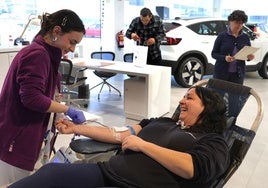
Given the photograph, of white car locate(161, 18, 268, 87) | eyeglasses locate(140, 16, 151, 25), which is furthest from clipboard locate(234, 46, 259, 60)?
white car locate(161, 18, 268, 87)

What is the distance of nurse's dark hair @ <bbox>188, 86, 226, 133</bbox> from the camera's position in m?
1.62

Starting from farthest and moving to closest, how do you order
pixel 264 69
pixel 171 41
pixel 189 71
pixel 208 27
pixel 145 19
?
1. pixel 264 69
2. pixel 208 27
3. pixel 189 71
4. pixel 171 41
5. pixel 145 19

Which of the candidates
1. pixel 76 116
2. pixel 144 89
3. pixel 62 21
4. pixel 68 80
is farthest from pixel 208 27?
pixel 62 21

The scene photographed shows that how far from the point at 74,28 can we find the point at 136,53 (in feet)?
8.31

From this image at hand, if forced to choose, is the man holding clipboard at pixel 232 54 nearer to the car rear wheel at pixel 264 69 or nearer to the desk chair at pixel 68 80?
the desk chair at pixel 68 80

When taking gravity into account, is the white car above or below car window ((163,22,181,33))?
below

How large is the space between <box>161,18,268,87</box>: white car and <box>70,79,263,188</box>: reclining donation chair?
3103mm

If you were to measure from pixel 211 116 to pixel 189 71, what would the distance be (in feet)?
12.3

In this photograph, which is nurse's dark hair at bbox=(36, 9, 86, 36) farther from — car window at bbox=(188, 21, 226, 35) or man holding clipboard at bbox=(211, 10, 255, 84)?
car window at bbox=(188, 21, 226, 35)

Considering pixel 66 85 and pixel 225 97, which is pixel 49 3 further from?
pixel 225 97

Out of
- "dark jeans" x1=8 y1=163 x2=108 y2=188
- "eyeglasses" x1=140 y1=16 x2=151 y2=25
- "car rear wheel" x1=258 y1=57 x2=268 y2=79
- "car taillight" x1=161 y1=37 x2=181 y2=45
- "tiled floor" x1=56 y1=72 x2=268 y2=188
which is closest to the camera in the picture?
"dark jeans" x1=8 y1=163 x2=108 y2=188

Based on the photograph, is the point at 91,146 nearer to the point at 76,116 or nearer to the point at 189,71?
the point at 76,116

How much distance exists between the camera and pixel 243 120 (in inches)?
151

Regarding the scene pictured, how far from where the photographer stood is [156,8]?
26.8 feet
